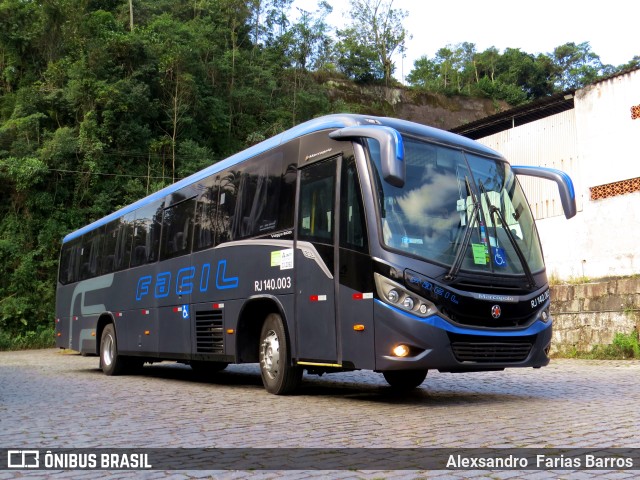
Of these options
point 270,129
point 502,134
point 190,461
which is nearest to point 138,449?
point 190,461

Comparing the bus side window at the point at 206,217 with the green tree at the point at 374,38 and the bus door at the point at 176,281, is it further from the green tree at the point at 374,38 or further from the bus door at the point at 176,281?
the green tree at the point at 374,38

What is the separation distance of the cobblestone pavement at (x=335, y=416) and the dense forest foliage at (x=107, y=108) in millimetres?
25969

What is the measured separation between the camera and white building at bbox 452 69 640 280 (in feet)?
61.4

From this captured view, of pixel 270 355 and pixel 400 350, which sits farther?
pixel 270 355

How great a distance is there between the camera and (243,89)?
51062 millimetres

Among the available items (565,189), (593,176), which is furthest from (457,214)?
(593,176)

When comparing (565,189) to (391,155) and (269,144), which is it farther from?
(269,144)

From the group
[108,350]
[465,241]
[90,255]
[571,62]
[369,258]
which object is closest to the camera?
[369,258]

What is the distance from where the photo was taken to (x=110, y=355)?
1556 cm

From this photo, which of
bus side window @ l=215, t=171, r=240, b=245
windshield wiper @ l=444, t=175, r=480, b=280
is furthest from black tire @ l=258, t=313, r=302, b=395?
windshield wiper @ l=444, t=175, r=480, b=280

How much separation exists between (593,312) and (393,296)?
36.0 ft

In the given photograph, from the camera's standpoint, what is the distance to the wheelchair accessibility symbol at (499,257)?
8258 mm

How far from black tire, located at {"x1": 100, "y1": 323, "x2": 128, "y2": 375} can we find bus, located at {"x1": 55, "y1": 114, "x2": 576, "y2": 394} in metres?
4.18

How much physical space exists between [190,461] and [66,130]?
35.7 meters
